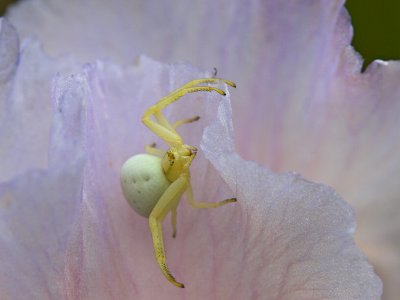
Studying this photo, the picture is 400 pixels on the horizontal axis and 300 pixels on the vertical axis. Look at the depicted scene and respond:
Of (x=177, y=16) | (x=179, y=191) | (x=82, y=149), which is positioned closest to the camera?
(x=82, y=149)

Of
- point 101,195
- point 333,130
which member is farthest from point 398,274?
point 101,195

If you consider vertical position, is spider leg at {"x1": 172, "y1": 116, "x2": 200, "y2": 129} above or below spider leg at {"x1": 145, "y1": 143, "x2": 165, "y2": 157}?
above

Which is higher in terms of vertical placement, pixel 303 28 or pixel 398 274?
pixel 303 28

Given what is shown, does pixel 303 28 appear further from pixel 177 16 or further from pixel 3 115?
pixel 3 115

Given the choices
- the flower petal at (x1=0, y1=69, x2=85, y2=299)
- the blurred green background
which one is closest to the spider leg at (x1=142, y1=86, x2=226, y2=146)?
the flower petal at (x1=0, y1=69, x2=85, y2=299)

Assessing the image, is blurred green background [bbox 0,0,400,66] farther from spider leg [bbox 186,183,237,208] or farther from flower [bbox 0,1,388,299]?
spider leg [bbox 186,183,237,208]

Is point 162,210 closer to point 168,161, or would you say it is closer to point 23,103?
point 168,161

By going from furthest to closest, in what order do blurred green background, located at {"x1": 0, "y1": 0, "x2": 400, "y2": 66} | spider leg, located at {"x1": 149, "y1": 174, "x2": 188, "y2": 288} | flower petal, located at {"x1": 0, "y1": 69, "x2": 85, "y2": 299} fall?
1. blurred green background, located at {"x1": 0, "y1": 0, "x2": 400, "y2": 66}
2. spider leg, located at {"x1": 149, "y1": 174, "x2": 188, "y2": 288}
3. flower petal, located at {"x1": 0, "y1": 69, "x2": 85, "y2": 299}
